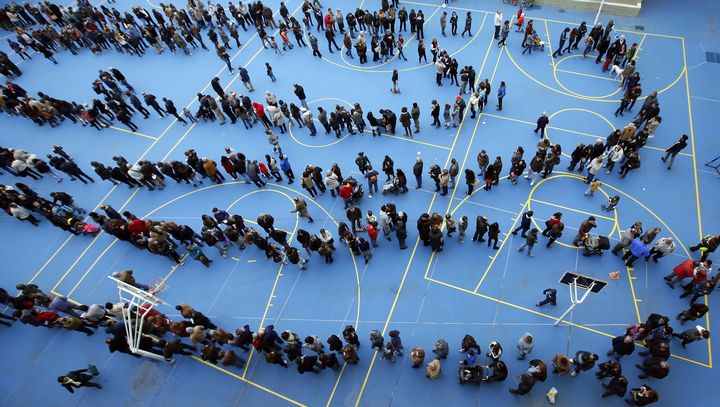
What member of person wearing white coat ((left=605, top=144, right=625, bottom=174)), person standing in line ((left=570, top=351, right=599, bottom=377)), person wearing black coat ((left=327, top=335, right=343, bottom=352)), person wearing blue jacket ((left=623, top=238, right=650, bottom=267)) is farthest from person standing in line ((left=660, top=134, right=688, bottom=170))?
person wearing black coat ((left=327, top=335, right=343, bottom=352))

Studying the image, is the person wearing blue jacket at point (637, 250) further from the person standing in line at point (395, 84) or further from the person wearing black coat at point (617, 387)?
the person standing in line at point (395, 84)

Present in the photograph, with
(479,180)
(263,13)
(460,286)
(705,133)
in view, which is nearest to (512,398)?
(460,286)

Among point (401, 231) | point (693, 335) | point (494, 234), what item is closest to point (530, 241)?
point (494, 234)

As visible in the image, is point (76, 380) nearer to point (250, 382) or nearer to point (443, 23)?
point (250, 382)

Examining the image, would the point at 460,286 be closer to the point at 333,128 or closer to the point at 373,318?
the point at 373,318

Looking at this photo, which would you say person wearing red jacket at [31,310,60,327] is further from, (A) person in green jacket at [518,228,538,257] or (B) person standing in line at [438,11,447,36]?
(B) person standing in line at [438,11,447,36]

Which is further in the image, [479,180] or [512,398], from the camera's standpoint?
[479,180]
